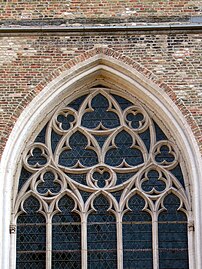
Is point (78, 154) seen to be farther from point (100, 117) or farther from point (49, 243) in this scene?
point (49, 243)

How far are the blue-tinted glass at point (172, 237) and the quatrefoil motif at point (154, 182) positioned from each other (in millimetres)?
214

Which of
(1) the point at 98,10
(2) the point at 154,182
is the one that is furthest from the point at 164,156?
(1) the point at 98,10

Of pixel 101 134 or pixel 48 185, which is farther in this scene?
pixel 101 134

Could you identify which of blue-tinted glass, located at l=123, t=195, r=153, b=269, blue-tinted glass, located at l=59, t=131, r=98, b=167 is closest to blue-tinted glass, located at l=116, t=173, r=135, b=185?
blue-tinted glass, located at l=123, t=195, r=153, b=269

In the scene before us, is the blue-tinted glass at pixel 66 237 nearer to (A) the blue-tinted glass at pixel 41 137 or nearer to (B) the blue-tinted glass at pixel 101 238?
(B) the blue-tinted glass at pixel 101 238

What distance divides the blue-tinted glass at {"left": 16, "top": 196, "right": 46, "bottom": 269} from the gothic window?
16 millimetres

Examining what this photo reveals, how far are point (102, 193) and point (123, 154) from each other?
80cm

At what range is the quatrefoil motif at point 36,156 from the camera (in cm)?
2194

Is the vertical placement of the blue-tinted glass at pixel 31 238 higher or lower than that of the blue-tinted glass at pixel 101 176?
lower

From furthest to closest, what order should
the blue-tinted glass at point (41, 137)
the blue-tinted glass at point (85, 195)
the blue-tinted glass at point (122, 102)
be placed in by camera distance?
the blue-tinted glass at point (122, 102) → the blue-tinted glass at point (41, 137) → the blue-tinted glass at point (85, 195)

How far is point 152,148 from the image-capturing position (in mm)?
22047

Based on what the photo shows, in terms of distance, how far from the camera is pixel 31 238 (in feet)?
70.6

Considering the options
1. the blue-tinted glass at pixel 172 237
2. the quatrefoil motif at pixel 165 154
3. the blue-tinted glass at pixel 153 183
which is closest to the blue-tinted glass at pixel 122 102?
the quatrefoil motif at pixel 165 154

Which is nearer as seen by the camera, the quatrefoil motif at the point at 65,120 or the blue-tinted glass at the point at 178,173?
the blue-tinted glass at the point at 178,173
